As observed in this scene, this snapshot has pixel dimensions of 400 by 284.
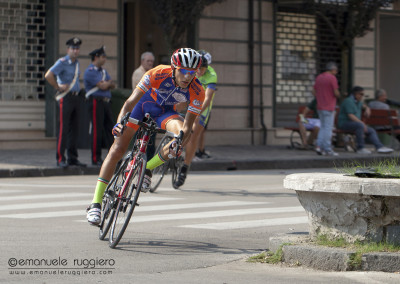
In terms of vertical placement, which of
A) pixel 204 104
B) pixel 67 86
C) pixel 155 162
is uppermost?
pixel 67 86

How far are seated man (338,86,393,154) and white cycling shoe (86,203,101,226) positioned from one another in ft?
43.2

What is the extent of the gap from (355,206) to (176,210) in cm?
388

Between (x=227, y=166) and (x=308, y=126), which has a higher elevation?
(x=308, y=126)

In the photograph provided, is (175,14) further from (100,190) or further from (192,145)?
(100,190)

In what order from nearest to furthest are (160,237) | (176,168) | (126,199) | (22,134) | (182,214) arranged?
1. (126,199)
2. (160,237)
3. (182,214)
4. (176,168)
5. (22,134)

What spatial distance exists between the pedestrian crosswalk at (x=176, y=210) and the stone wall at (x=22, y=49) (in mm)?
8201

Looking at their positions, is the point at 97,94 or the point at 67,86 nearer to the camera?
the point at 67,86

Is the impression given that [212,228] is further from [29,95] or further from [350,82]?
[350,82]

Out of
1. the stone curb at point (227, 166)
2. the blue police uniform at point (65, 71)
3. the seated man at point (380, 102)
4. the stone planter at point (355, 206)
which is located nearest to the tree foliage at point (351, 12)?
the seated man at point (380, 102)

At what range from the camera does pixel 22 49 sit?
1991 cm

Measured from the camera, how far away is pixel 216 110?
2230 cm

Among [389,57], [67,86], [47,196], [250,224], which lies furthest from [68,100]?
[389,57]

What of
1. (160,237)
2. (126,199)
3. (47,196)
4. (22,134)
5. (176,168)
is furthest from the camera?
(22,134)

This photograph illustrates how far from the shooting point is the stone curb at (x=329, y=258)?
639 centimetres
